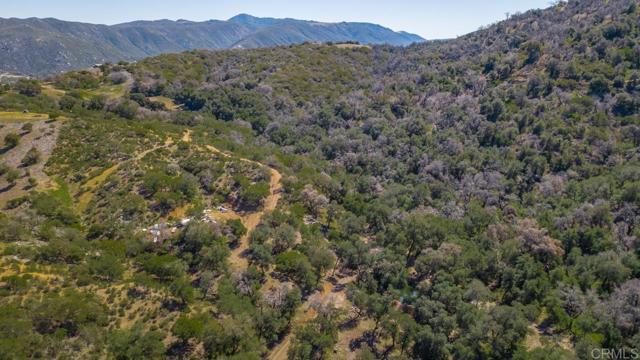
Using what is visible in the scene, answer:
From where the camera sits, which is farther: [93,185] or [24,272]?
[93,185]

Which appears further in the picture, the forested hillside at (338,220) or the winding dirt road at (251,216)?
the winding dirt road at (251,216)

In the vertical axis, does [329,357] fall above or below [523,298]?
below

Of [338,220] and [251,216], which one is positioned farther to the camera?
[338,220]

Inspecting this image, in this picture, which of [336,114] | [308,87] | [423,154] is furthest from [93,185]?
[308,87]

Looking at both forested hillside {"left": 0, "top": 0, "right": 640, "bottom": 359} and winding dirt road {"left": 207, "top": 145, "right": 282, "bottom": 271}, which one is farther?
winding dirt road {"left": 207, "top": 145, "right": 282, "bottom": 271}

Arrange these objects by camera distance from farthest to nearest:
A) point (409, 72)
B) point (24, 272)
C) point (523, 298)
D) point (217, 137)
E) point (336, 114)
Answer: point (409, 72), point (336, 114), point (217, 137), point (523, 298), point (24, 272)

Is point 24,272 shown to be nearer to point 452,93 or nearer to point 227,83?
point 227,83

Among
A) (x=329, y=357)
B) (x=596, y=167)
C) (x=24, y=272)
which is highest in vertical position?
(x=596, y=167)

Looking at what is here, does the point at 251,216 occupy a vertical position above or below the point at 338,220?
above
